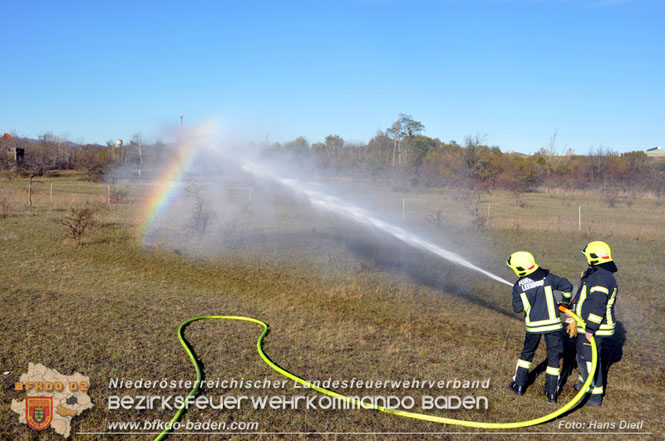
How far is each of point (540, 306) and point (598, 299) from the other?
655 millimetres

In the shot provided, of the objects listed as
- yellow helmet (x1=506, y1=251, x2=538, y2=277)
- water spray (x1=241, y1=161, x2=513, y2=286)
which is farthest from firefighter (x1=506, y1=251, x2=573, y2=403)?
water spray (x1=241, y1=161, x2=513, y2=286)

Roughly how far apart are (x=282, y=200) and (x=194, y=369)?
741 inches

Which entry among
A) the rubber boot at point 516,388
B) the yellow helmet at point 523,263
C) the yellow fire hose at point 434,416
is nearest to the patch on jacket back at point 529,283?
the yellow helmet at point 523,263

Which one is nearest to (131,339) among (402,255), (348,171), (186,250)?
(186,250)

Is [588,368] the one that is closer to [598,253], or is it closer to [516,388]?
[516,388]

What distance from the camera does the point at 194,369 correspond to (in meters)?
5.80

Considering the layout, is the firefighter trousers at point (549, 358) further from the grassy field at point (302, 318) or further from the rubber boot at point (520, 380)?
the grassy field at point (302, 318)

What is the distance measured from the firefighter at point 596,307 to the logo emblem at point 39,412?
5.92 meters

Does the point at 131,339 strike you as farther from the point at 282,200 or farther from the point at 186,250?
the point at 282,200

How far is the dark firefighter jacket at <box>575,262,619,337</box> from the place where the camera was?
16.8ft

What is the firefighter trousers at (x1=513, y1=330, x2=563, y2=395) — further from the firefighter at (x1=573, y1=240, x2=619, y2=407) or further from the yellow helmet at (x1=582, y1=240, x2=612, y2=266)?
the yellow helmet at (x1=582, y1=240, x2=612, y2=266)

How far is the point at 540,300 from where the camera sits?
5.19 m

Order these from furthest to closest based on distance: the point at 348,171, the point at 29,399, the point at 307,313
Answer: the point at 348,171 < the point at 307,313 < the point at 29,399

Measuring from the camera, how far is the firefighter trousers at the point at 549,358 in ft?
17.0
